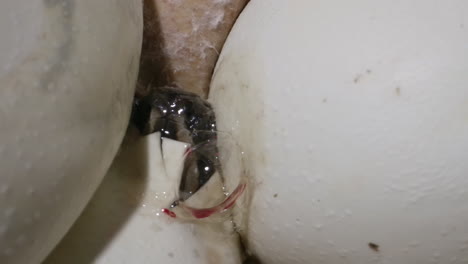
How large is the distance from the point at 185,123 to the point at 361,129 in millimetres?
262

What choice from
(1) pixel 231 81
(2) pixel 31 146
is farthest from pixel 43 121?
(1) pixel 231 81

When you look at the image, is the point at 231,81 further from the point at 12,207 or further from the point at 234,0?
the point at 12,207

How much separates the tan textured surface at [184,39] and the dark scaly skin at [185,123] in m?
0.03

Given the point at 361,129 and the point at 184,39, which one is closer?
the point at 361,129

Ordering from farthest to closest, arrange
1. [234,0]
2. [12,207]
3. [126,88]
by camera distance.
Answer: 1. [234,0]
2. [126,88]
3. [12,207]

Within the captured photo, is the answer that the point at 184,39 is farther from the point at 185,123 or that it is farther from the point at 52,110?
the point at 52,110

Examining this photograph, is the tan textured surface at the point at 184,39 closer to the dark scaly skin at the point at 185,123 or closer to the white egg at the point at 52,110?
the dark scaly skin at the point at 185,123

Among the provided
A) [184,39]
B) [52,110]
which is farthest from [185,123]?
[52,110]

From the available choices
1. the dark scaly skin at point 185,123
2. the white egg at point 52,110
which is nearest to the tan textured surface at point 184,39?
the dark scaly skin at point 185,123

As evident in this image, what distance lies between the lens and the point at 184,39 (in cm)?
67

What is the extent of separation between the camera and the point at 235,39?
61 cm

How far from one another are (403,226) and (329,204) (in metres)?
0.07

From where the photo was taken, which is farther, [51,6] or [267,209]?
[267,209]

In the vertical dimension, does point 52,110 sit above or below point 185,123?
above
